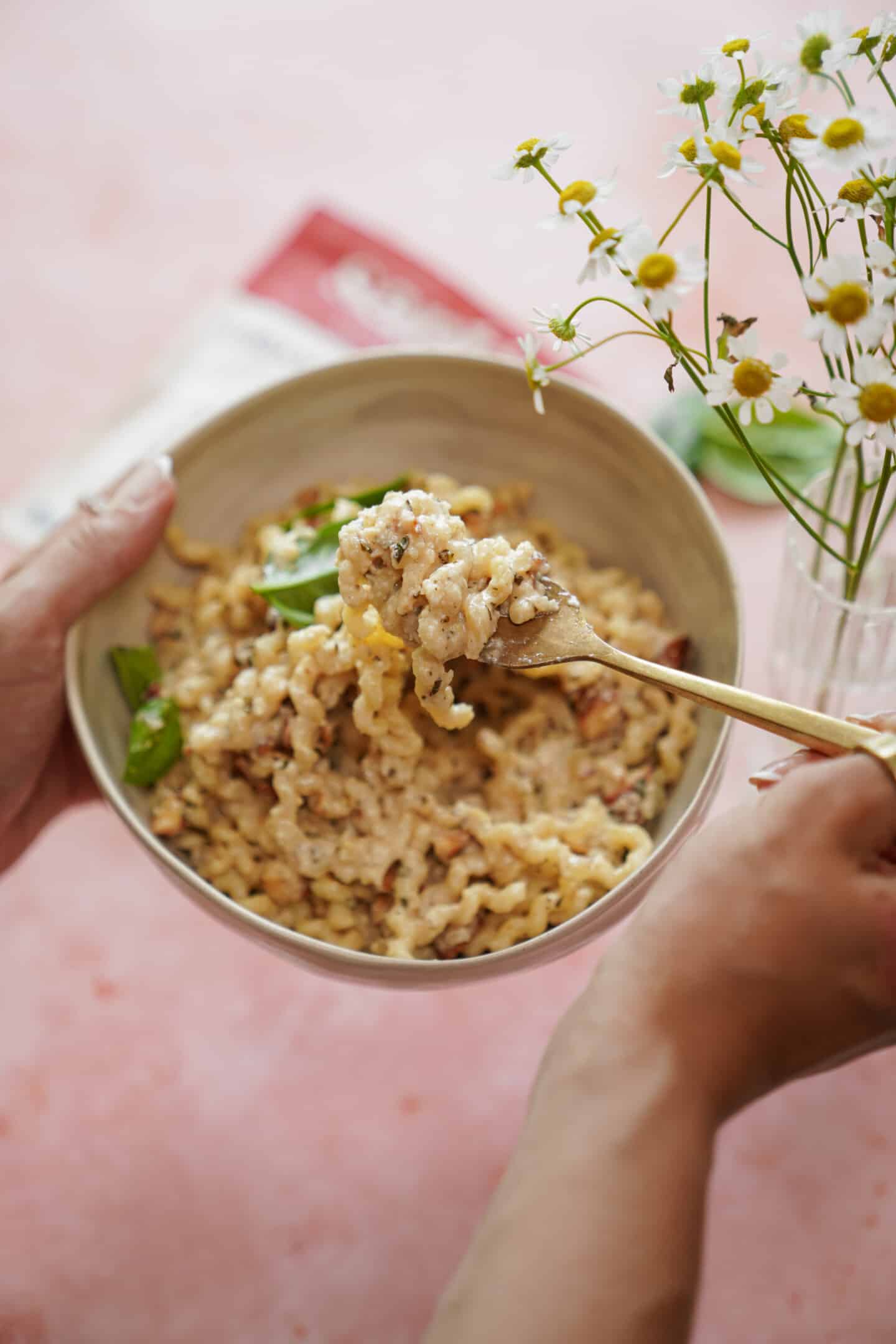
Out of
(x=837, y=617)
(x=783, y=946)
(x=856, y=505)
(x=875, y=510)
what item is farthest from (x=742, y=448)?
(x=783, y=946)

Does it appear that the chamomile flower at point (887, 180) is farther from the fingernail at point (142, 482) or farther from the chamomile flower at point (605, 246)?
the fingernail at point (142, 482)

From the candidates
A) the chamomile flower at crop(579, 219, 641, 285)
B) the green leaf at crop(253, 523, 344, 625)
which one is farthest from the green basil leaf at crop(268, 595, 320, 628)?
the chamomile flower at crop(579, 219, 641, 285)

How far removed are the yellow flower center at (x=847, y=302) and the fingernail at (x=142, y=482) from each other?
721mm

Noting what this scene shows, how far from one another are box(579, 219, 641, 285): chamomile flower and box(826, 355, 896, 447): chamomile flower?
16 cm

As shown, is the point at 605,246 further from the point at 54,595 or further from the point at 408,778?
the point at 54,595

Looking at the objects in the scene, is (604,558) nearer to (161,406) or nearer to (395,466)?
(395,466)

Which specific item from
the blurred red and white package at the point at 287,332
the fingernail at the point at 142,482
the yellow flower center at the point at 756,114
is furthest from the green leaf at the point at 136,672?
the yellow flower center at the point at 756,114

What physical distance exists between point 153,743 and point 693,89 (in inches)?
29.0

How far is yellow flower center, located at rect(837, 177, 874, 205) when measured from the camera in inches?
28.9

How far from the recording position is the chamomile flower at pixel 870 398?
695 mm

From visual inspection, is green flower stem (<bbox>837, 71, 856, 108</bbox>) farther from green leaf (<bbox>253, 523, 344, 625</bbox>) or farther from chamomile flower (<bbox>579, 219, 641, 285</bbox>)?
green leaf (<bbox>253, 523, 344, 625</bbox>)

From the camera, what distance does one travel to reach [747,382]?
29.5 inches

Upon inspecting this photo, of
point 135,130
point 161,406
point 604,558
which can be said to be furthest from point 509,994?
point 135,130

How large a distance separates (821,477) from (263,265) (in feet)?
2.97
